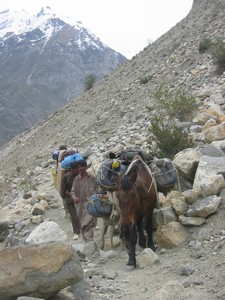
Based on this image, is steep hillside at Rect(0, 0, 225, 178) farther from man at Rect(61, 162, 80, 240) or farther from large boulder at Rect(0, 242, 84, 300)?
large boulder at Rect(0, 242, 84, 300)

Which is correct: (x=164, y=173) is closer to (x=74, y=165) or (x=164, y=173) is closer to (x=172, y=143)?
(x=74, y=165)

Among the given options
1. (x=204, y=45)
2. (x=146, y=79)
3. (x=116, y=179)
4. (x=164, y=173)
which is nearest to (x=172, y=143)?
(x=164, y=173)

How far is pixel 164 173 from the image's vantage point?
661 cm

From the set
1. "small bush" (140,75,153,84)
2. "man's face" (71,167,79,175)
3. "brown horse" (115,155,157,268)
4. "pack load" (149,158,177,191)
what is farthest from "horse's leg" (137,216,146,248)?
"small bush" (140,75,153,84)

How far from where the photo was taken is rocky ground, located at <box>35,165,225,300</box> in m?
4.17

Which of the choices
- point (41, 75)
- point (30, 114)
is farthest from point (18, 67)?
point (30, 114)

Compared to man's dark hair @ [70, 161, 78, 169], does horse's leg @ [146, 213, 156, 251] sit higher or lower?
lower

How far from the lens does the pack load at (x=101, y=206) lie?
627 cm

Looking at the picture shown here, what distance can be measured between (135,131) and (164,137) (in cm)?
494

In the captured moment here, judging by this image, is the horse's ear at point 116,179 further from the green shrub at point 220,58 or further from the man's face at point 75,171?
the green shrub at point 220,58

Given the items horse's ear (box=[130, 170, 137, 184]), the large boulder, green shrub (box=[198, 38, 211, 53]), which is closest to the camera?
the large boulder

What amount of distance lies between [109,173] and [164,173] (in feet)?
2.95

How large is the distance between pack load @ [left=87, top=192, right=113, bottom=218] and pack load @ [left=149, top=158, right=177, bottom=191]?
824 mm

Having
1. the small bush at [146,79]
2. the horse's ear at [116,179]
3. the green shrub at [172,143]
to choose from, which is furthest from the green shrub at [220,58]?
the horse's ear at [116,179]
